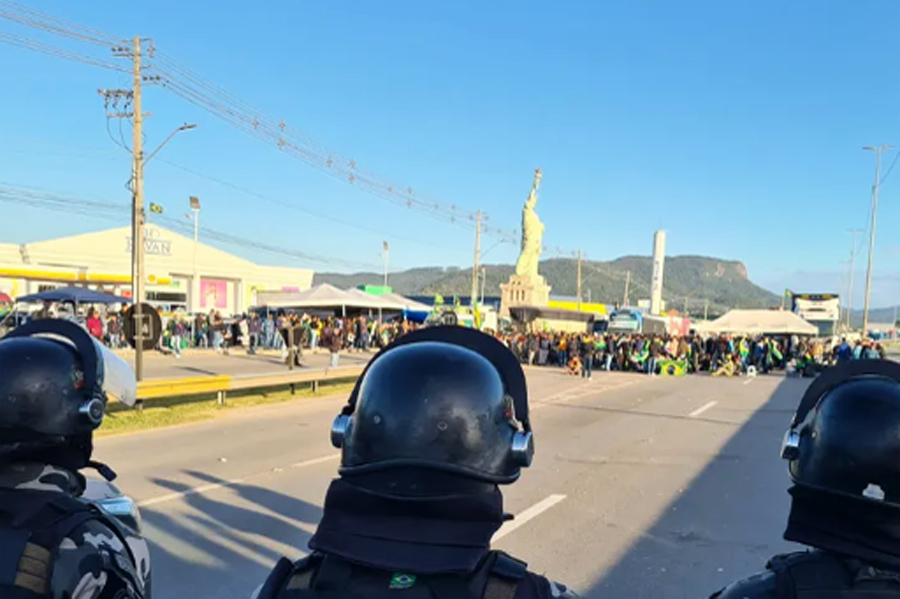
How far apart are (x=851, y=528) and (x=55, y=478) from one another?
7.53 ft

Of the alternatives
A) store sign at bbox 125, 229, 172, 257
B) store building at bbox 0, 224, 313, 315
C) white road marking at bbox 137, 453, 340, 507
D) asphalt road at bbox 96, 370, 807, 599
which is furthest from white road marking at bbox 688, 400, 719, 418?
store sign at bbox 125, 229, 172, 257

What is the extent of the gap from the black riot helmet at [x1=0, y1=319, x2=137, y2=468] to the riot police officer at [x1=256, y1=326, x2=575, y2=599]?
41.5 inches

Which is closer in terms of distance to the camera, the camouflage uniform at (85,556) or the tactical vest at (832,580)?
the tactical vest at (832,580)

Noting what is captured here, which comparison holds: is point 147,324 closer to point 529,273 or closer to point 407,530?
point 407,530

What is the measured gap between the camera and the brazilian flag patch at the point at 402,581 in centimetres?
135

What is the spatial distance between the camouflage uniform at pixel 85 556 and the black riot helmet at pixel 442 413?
29.6 inches

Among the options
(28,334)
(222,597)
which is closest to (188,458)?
(222,597)

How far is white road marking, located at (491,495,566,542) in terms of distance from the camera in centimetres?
611

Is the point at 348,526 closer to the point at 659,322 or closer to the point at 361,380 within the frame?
the point at 361,380

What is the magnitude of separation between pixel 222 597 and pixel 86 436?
8.78 feet

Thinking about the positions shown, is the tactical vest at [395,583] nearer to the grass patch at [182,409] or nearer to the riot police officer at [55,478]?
the riot police officer at [55,478]

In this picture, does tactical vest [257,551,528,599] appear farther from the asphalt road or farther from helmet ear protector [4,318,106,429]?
the asphalt road

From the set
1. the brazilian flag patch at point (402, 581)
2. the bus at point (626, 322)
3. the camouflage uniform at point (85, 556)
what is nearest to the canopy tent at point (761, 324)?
the bus at point (626, 322)

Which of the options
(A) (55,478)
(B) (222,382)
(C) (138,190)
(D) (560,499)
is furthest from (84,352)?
(C) (138,190)
